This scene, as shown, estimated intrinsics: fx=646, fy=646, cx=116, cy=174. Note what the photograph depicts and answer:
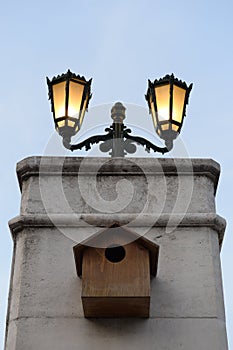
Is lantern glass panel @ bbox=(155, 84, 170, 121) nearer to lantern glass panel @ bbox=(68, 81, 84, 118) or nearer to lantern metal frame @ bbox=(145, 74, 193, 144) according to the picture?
lantern metal frame @ bbox=(145, 74, 193, 144)

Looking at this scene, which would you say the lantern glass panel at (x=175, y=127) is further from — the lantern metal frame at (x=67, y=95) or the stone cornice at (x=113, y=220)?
the stone cornice at (x=113, y=220)

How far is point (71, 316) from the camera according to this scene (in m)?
4.05

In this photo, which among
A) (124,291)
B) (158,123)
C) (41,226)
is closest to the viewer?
(124,291)

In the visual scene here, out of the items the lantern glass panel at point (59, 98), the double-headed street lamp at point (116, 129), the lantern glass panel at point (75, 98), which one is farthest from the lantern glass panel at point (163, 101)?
the lantern glass panel at point (59, 98)

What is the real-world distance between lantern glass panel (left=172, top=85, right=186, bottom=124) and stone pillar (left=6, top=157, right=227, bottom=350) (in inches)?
18.9

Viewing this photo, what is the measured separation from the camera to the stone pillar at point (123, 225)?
13.1 ft

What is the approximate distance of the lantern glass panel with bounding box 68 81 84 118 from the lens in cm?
496

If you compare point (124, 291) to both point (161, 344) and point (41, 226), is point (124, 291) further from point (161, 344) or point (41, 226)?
point (41, 226)

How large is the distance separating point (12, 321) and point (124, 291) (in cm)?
84

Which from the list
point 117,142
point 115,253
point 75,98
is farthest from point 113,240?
point 75,98

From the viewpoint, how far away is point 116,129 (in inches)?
202

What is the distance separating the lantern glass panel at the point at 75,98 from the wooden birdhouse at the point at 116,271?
4.62ft

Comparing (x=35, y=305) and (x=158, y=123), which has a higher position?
(x=158, y=123)

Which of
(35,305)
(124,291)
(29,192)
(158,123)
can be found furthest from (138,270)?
(158,123)
